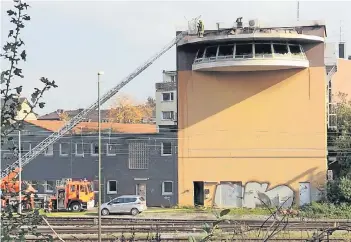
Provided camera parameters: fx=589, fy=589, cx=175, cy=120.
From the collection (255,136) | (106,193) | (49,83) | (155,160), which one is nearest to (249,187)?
(255,136)

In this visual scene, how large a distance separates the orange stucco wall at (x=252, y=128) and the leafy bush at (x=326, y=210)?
261 centimetres

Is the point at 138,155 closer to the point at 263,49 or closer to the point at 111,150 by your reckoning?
the point at 111,150

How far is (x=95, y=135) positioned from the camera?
129ft

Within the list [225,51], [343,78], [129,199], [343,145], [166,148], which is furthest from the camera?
[343,78]

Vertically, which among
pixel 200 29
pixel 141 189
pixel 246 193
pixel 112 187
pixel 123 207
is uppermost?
pixel 200 29

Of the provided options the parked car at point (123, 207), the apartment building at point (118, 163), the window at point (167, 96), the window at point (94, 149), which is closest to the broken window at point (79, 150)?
the apartment building at point (118, 163)

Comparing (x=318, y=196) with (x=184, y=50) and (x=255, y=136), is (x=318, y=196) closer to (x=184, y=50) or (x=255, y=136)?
(x=255, y=136)

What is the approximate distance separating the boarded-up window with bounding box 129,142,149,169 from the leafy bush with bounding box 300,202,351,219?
10624mm

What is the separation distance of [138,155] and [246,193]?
24.3 feet

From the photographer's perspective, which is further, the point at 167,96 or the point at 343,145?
the point at 167,96

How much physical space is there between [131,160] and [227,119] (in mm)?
6869

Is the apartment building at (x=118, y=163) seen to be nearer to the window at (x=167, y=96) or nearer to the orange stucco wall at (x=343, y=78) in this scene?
the window at (x=167, y=96)

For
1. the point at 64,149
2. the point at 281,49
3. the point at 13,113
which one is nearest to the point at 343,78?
the point at 281,49

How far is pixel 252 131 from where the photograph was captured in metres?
36.5
